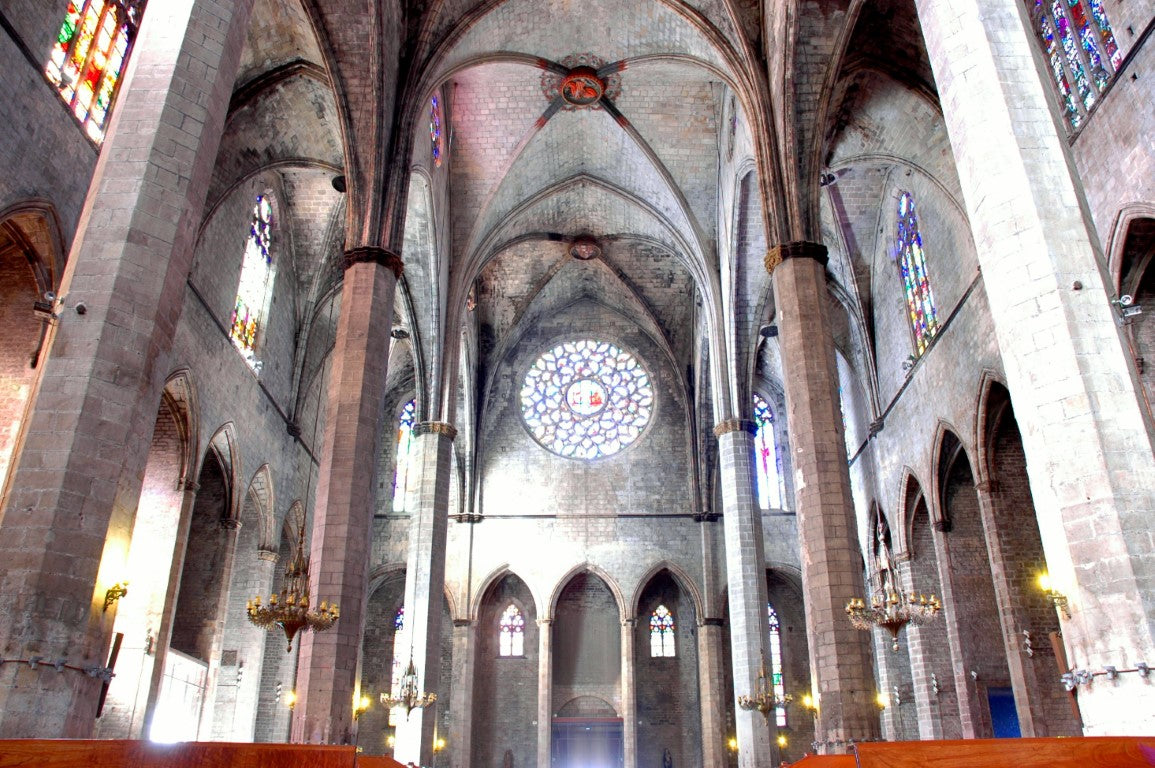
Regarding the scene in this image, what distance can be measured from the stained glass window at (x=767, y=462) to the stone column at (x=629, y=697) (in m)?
5.91

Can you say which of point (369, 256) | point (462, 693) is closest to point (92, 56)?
point (369, 256)

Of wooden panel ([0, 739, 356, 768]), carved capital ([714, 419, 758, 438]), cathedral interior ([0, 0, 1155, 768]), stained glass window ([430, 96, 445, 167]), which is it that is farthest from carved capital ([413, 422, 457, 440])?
wooden panel ([0, 739, 356, 768])

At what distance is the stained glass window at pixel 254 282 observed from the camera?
65.1 feet

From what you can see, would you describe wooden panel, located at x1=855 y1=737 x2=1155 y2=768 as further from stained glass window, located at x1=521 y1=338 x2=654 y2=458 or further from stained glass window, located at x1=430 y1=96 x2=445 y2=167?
stained glass window, located at x1=521 y1=338 x2=654 y2=458

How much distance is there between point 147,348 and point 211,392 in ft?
38.5

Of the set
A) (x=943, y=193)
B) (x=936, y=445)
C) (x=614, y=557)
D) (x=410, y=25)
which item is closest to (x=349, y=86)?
(x=410, y=25)

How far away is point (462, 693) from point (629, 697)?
480 centimetres

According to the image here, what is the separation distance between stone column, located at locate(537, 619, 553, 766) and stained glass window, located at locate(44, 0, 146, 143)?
717 inches

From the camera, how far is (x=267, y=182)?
20484 millimetres

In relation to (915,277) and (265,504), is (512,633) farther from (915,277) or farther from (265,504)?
(915,277)

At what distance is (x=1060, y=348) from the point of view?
6508mm

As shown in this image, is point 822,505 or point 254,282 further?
point 254,282

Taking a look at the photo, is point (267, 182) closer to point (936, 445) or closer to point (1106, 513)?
point (936, 445)

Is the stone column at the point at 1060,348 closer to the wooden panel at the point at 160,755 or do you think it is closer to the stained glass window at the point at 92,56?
the wooden panel at the point at 160,755
